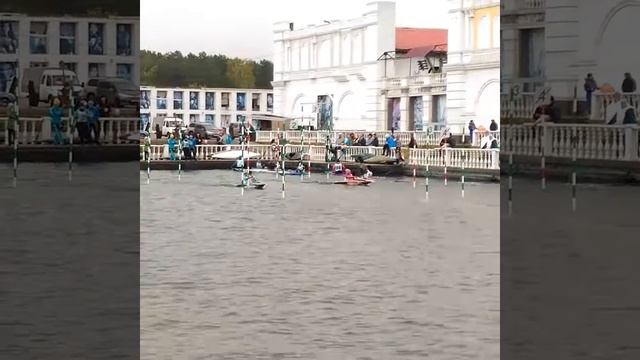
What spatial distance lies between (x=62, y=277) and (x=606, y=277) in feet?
6.69

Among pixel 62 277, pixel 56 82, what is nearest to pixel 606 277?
pixel 62 277

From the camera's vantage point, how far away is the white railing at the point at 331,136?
14.9m

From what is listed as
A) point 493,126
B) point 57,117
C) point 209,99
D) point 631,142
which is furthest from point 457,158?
point 631,142

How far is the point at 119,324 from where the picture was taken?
384cm

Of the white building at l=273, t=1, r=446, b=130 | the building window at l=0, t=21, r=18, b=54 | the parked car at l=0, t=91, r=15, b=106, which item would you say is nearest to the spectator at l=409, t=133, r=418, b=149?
the white building at l=273, t=1, r=446, b=130

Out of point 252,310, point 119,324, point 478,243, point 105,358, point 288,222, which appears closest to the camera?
point 105,358

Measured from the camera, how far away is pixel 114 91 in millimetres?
6211

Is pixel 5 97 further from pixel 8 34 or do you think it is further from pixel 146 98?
pixel 146 98

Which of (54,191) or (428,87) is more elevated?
(428,87)

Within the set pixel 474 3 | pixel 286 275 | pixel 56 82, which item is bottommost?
pixel 286 275

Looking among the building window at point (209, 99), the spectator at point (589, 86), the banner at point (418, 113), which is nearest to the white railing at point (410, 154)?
the banner at point (418, 113)

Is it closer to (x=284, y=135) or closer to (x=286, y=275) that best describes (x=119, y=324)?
(x=286, y=275)

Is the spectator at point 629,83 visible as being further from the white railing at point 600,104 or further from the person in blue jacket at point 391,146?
the person in blue jacket at point 391,146

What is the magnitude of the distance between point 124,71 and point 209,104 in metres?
12.6
